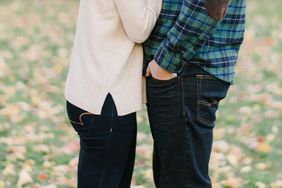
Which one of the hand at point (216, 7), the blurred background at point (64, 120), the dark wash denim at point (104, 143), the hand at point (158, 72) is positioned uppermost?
the hand at point (216, 7)

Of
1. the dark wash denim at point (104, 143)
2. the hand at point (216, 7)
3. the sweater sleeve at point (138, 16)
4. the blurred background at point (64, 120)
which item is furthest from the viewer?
the blurred background at point (64, 120)

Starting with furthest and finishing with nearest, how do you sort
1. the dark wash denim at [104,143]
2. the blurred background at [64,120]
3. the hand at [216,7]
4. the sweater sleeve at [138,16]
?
the blurred background at [64,120] < the dark wash denim at [104,143] < the sweater sleeve at [138,16] < the hand at [216,7]

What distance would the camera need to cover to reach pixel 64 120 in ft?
18.0

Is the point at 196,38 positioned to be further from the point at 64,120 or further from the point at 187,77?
the point at 64,120

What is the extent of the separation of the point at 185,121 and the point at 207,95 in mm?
136

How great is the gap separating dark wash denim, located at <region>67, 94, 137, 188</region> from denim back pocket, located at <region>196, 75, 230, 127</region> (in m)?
0.29

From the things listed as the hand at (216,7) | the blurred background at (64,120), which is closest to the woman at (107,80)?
the hand at (216,7)

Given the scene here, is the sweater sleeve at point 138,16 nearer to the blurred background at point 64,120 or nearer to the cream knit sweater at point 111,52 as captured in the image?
the cream knit sweater at point 111,52

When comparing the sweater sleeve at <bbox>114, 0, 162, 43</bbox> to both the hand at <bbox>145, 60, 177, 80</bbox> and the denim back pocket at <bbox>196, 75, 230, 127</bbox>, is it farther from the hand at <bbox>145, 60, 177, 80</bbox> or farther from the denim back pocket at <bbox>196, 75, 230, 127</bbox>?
the denim back pocket at <bbox>196, 75, 230, 127</bbox>

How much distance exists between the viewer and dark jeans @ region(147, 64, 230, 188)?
7.62ft

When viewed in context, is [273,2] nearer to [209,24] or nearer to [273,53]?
[273,53]

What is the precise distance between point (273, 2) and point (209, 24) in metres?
11.7

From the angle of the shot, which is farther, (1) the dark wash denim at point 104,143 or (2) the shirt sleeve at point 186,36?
(1) the dark wash denim at point 104,143

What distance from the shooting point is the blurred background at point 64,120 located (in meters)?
4.15
